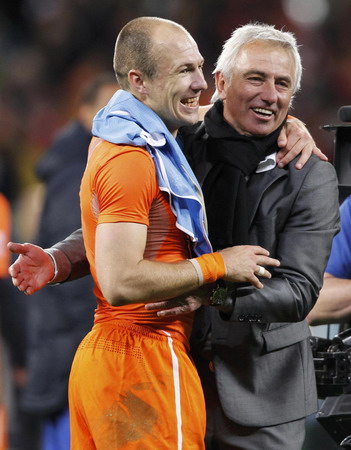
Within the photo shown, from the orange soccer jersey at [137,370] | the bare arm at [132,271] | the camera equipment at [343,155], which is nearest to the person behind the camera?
the bare arm at [132,271]

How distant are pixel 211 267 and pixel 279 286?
0.25 metres

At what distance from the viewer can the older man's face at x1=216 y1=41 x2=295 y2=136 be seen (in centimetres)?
226

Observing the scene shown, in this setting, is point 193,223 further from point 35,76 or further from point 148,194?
point 35,76

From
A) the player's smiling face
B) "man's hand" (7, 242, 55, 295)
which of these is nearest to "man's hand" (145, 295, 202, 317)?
"man's hand" (7, 242, 55, 295)

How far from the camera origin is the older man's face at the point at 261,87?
2258 mm

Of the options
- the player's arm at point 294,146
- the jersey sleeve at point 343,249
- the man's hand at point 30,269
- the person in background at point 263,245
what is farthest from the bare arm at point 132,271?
the jersey sleeve at point 343,249

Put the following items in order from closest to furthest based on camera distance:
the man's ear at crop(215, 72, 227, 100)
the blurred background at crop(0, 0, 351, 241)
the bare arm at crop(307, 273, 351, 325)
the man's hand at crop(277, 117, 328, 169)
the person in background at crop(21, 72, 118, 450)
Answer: the man's hand at crop(277, 117, 328, 169) → the man's ear at crop(215, 72, 227, 100) → the bare arm at crop(307, 273, 351, 325) → the person in background at crop(21, 72, 118, 450) → the blurred background at crop(0, 0, 351, 241)

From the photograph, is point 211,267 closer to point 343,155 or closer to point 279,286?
point 279,286

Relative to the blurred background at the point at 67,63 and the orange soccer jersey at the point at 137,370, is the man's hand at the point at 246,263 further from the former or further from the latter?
the blurred background at the point at 67,63

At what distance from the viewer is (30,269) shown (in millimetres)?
2197

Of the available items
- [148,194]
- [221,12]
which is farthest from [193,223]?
[221,12]

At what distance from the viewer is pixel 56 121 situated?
17.0 feet

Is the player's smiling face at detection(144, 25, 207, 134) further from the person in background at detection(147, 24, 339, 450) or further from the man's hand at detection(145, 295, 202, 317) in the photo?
the man's hand at detection(145, 295, 202, 317)

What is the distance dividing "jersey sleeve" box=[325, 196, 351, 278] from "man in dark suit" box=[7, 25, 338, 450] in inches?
28.6
